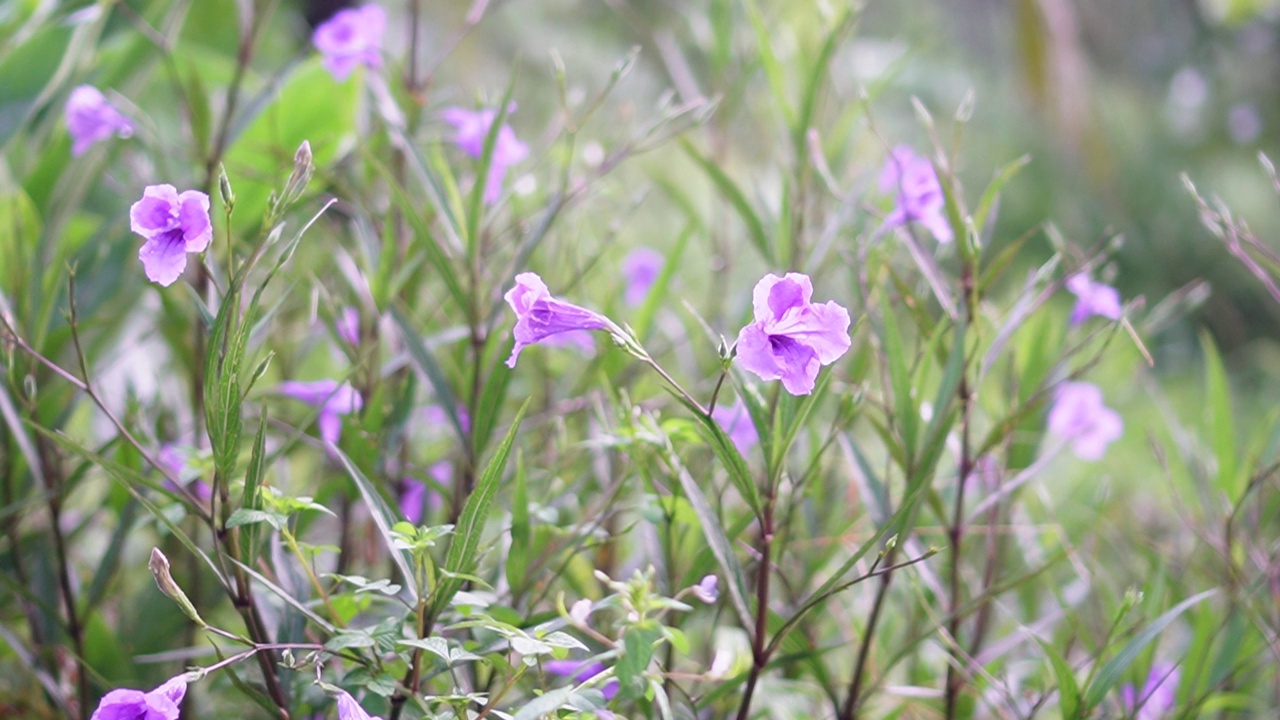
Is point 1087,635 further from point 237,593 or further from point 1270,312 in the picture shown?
point 1270,312

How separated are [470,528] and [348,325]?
0.33 meters

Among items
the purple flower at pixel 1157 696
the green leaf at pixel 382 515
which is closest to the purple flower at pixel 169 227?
the green leaf at pixel 382 515

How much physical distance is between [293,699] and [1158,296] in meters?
3.31

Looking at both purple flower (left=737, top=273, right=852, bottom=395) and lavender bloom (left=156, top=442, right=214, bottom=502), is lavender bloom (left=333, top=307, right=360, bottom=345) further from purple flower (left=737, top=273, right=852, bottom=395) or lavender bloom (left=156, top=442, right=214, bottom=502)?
purple flower (left=737, top=273, right=852, bottom=395)

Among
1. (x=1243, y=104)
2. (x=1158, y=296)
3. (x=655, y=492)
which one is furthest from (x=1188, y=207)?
(x=655, y=492)

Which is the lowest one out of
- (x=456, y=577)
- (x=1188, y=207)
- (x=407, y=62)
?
(x=1188, y=207)

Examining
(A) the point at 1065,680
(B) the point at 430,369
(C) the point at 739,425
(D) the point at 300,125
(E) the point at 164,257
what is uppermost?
(D) the point at 300,125

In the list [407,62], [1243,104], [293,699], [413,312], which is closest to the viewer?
[293,699]

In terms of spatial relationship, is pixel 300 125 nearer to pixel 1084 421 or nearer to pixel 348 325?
pixel 348 325

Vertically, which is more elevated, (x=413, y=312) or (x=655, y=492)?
(x=413, y=312)

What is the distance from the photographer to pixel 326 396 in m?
0.71

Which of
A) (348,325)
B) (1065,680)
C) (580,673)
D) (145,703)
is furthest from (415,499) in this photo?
(1065,680)

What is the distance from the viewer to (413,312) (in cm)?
94

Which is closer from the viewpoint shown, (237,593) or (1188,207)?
(237,593)
